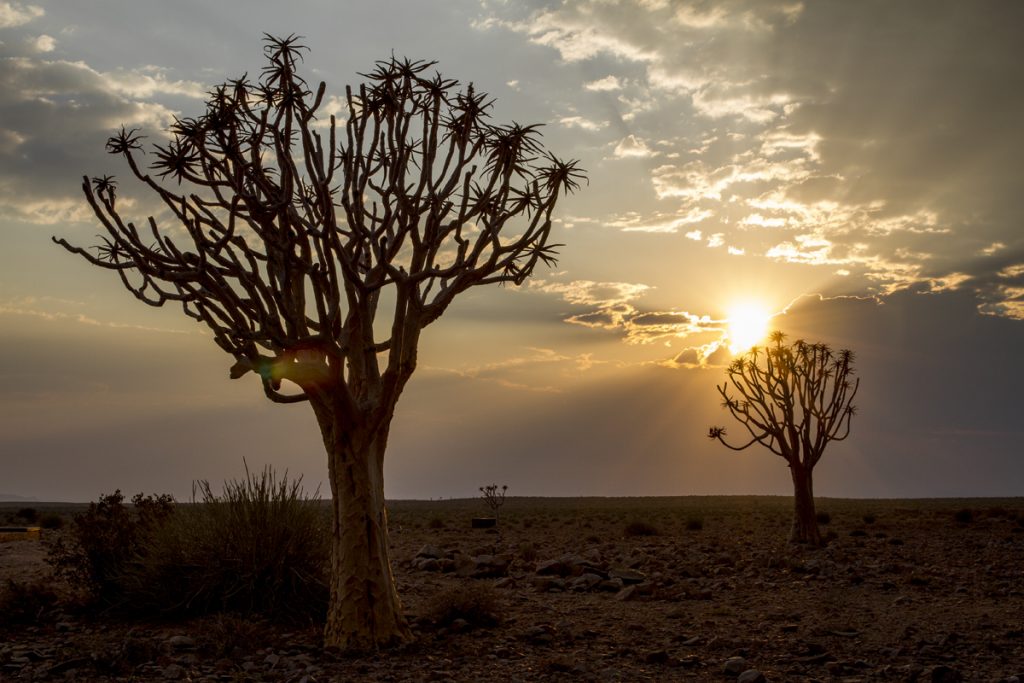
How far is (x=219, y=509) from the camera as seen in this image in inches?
486

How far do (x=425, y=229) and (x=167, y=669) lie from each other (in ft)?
19.5

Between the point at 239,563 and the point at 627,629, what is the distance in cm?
544

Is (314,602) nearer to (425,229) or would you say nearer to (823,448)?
(425,229)

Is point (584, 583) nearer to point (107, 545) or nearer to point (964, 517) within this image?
point (107, 545)

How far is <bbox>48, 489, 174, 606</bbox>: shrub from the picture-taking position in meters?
12.7

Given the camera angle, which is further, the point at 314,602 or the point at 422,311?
Answer: the point at 314,602

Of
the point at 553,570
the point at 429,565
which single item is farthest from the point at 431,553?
the point at 553,570

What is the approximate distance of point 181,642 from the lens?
33.9 feet

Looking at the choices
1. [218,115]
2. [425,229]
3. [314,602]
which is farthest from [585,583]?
[218,115]

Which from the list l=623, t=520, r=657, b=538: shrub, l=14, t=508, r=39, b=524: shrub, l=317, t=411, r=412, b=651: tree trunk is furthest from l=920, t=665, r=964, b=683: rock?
l=14, t=508, r=39, b=524: shrub

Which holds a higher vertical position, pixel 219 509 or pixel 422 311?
pixel 422 311

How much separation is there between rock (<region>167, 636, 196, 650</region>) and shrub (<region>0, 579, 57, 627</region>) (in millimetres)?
3013

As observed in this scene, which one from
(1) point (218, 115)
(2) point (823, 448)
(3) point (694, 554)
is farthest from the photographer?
(2) point (823, 448)

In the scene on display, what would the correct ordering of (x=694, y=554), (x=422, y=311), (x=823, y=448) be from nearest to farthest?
(x=422, y=311) → (x=694, y=554) → (x=823, y=448)
